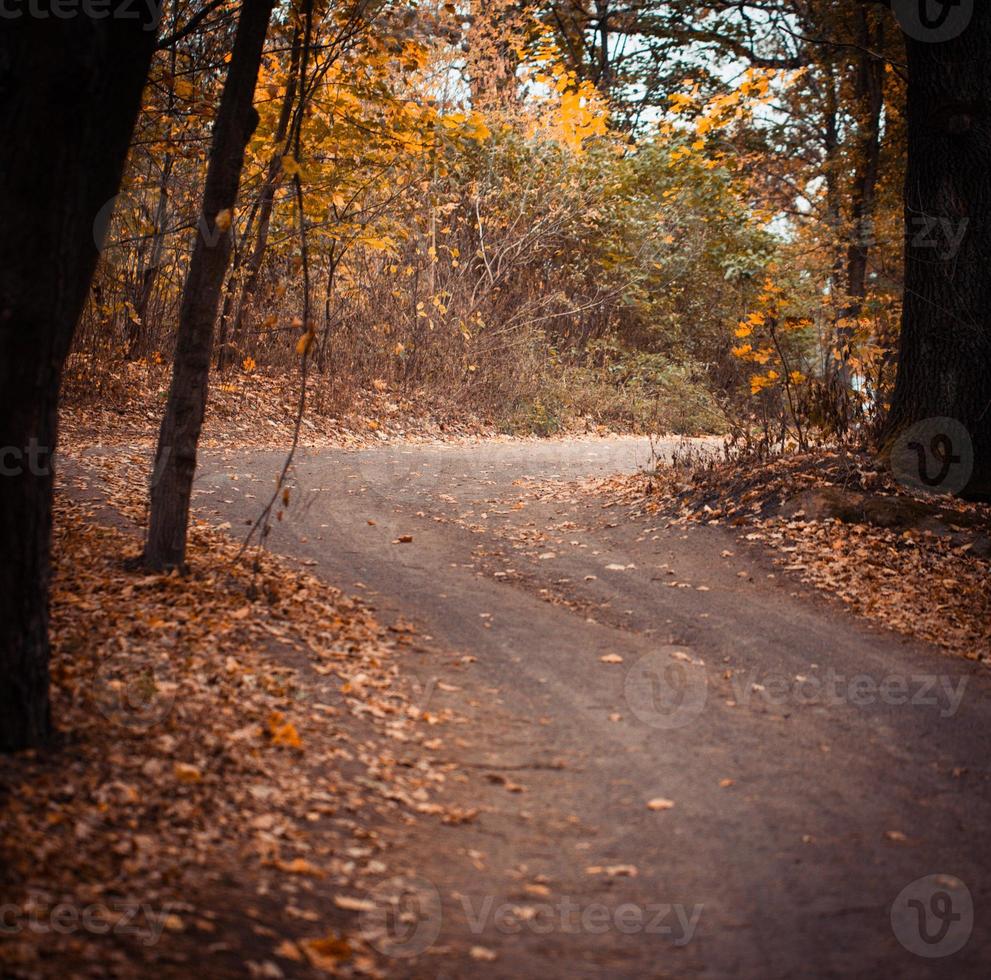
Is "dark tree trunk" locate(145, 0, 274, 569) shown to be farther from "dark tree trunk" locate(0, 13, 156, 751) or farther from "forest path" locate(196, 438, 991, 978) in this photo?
"dark tree trunk" locate(0, 13, 156, 751)

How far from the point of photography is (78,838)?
348 centimetres

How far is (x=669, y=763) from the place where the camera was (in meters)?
4.85

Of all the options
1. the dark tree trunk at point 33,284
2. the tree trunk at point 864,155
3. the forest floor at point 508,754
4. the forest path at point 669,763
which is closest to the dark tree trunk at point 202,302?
the forest floor at point 508,754

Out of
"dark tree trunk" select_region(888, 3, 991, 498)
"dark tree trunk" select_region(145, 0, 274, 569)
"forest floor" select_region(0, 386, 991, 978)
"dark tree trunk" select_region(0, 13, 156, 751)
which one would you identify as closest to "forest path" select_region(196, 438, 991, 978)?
"forest floor" select_region(0, 386, 991, 978)

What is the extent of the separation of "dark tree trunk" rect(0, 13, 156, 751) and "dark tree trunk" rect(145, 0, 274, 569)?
7.15ft

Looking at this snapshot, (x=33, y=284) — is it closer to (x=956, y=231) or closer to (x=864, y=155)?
(x=956, y=231)

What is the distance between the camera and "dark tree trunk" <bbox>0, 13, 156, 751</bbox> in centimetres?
371

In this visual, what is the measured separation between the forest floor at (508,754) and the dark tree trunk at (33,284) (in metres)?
0.47

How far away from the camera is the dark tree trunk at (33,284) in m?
3.71

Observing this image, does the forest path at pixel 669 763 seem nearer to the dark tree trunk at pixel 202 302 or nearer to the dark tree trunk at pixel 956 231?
the dark tree trunk at pixel 202 302

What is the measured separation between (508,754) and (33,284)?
9.60 ft

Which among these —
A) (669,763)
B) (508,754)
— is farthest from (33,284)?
(669,763)

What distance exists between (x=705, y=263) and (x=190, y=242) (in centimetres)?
1308

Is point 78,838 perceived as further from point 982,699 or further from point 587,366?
point 587,366
